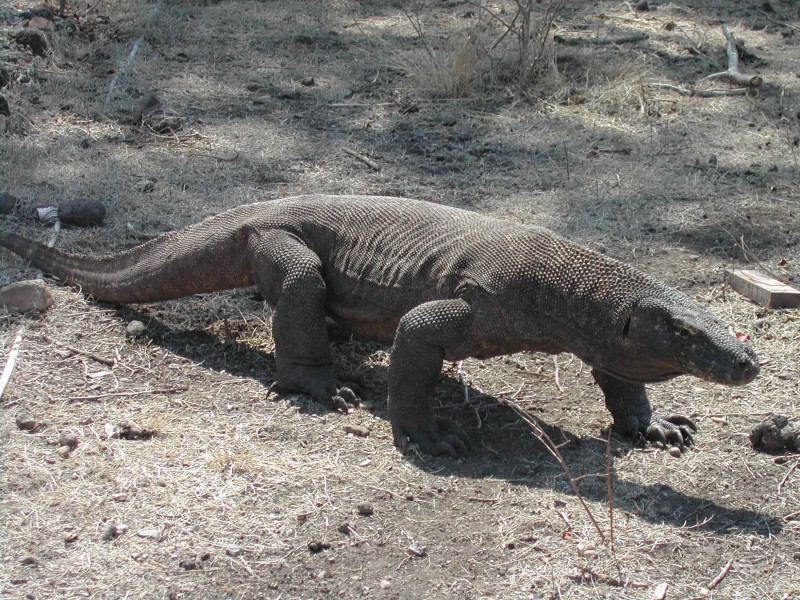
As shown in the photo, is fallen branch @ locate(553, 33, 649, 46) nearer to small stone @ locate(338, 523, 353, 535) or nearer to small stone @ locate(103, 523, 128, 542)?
small stone @ locate(338, 523, 353, 535)

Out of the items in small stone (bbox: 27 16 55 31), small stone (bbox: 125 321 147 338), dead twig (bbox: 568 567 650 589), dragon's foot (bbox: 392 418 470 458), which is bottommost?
small stone (bbox: 125 321 147 338)

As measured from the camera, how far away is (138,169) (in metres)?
7.06

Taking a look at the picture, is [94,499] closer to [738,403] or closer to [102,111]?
[738,403]

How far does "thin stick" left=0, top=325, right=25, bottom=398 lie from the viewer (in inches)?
174

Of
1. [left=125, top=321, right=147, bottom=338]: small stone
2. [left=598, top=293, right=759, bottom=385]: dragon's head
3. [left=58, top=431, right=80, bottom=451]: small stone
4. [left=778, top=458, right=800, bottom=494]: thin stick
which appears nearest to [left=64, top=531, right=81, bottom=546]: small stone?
[left=58, top=431, right=80, bottom=451]: small stone

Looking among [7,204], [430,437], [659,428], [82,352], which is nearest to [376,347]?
[430,437]

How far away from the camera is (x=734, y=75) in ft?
29.9

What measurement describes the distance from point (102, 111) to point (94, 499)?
205 inches

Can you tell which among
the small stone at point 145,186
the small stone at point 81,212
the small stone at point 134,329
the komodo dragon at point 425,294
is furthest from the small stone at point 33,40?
the small stone at point 134,329

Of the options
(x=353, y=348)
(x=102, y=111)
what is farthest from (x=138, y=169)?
(x=353, y=348)

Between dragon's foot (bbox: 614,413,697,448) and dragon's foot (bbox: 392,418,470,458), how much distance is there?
2.37 feet

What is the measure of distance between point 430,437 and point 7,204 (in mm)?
3511

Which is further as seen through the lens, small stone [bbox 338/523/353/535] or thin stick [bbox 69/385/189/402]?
thin stick [bbox 69/385/189/402]

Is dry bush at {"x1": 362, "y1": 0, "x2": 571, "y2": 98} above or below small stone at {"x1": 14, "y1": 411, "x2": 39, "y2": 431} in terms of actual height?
above
